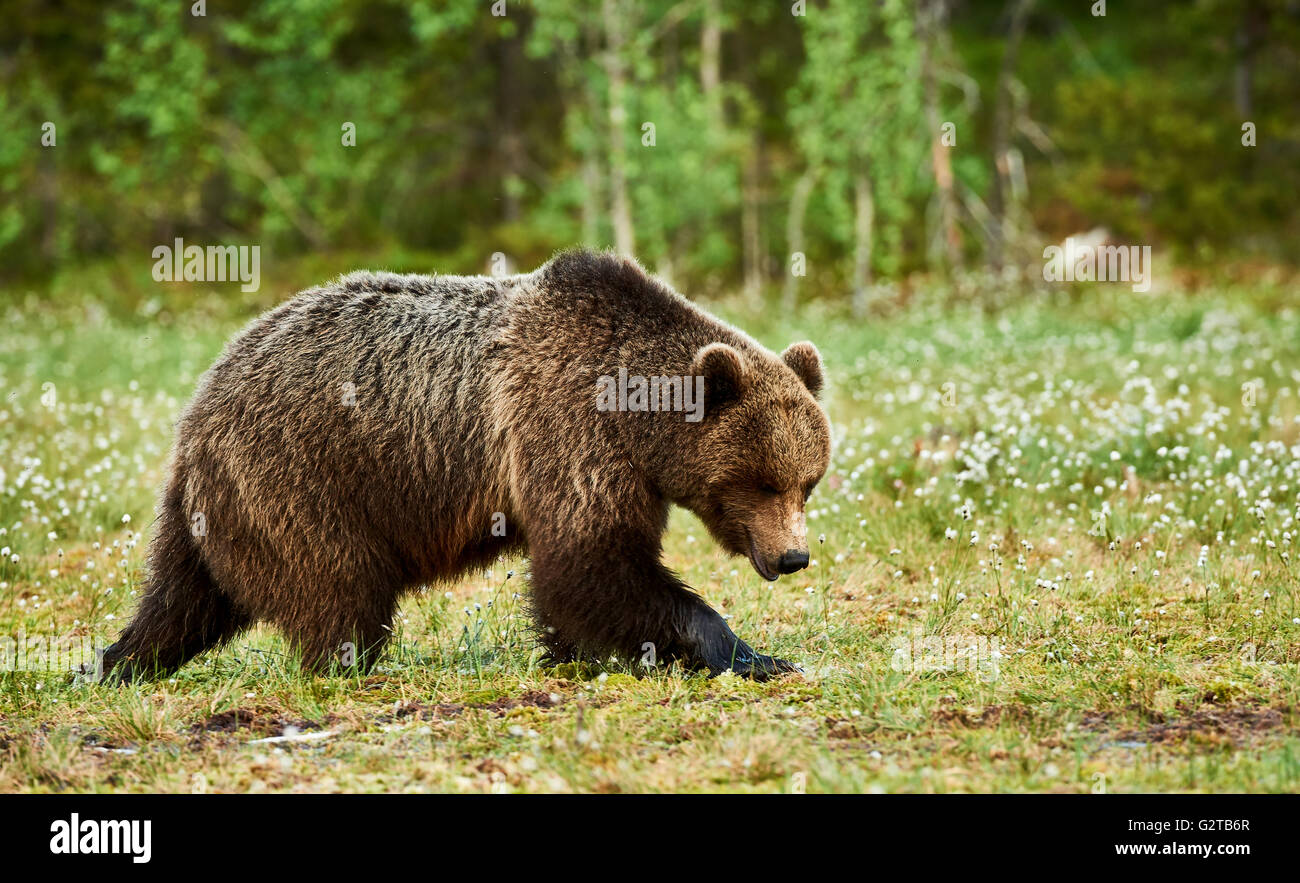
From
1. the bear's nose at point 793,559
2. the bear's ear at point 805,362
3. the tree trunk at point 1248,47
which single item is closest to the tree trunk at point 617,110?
the tree trunk at point 1248,47

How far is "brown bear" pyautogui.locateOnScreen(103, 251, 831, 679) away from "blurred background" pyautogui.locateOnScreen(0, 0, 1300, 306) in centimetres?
1257

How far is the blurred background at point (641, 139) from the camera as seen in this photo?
70.4 feet

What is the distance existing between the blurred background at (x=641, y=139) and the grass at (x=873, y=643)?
31.9 feet

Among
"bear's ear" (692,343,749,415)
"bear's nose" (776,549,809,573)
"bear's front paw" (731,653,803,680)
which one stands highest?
"bear's ear" (692,343,749,415)

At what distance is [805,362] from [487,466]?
1655 millimetres

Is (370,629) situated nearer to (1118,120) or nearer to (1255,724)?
(1255,724)

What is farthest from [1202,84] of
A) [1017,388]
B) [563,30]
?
[1017,388]

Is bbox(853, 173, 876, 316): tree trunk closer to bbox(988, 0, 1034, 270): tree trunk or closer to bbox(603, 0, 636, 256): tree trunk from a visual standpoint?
bbox(988, 0, 1034, 270): tree trunk

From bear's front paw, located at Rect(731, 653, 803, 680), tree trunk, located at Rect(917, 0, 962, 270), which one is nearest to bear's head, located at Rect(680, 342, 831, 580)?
bear's front paw, located at Rect(731, 653, 803, 680)

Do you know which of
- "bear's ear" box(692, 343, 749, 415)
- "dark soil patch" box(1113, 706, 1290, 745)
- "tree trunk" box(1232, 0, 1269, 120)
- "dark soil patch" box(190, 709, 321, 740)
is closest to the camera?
"dark soil patch" box(1113, 706, 1290, 745)

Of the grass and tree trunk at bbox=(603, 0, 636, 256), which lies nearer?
the grass

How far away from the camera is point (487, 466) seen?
637 centimetres

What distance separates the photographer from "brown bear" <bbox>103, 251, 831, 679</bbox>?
19.8ft

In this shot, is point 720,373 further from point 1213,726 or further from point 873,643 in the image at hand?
point 1213,726
